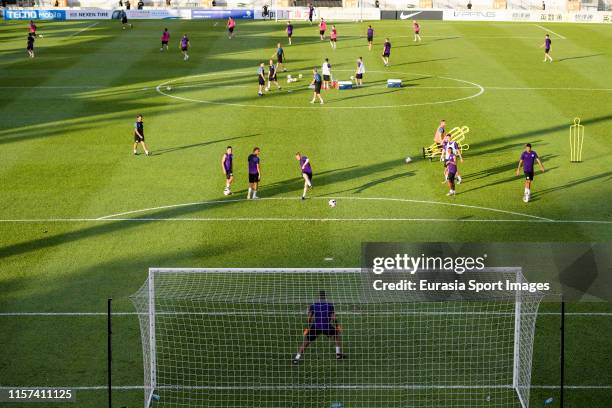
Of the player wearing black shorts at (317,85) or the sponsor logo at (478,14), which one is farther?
the sponsor logo at (478,14)

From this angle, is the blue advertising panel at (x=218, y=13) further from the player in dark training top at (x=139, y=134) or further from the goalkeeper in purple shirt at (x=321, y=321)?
the goalkeeper in purple shirt at (x=321, y=321)

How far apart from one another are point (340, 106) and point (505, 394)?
27.0 m

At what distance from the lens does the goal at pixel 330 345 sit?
18.5 m

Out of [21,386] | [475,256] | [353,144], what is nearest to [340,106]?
[353,144]

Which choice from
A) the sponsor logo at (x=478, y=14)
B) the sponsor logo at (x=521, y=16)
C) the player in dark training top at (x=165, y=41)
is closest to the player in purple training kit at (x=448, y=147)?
the player in dark training top at (x=165, y=41)

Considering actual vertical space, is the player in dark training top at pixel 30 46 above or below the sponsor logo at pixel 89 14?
below

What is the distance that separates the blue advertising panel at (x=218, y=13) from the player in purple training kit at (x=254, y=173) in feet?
162

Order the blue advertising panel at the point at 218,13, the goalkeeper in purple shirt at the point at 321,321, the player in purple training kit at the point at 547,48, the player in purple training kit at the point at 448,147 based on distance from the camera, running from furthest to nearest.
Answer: the blue advertising panel at the point at 218,13 < the player in purple training kit at the point at 547,48 < the player in purple training kit at the point at 448,147 < the goalkeeper in purple shirt at the point at 321,321

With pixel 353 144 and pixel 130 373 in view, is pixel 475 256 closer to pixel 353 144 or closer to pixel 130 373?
pixel 130 373

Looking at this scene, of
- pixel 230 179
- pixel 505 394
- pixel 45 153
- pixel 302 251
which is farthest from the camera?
pixel 45 153

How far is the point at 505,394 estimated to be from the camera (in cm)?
1856

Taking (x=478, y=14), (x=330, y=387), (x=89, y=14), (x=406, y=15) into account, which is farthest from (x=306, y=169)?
(x=89, y=14)

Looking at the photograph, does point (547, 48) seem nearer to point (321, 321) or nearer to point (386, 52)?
point (386, 52)

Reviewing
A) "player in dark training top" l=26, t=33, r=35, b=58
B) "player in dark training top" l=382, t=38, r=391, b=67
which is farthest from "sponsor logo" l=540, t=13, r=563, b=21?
"player in dark training top" l=26, t=33, r=35, b=58
